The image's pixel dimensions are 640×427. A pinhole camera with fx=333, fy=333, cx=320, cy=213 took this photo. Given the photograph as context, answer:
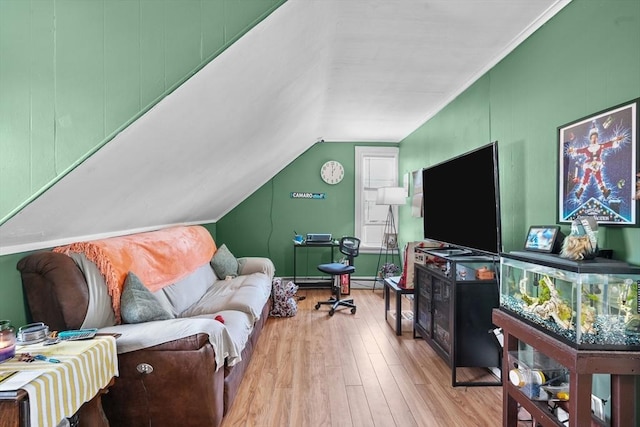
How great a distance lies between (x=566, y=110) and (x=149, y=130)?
2.23 meters

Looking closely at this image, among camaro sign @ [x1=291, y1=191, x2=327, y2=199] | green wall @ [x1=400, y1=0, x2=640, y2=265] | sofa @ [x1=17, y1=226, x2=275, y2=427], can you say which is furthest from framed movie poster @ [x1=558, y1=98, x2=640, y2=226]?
camaro sign @ [x1=291, y1=191, x2=327, y2=199]

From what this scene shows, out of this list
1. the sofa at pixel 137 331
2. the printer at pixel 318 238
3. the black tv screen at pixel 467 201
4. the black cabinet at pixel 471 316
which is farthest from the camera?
the printer at pixel 318 238

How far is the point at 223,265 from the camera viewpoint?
3.91m

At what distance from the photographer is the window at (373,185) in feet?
18.1

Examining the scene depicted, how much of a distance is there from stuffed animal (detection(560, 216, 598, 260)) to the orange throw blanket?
2.41 m

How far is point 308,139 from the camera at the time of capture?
16.1 feet

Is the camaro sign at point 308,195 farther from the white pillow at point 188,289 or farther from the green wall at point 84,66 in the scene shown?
the green wall at point 84,66

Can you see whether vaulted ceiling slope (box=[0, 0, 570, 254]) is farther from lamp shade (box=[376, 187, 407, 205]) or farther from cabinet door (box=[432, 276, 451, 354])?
cabinet door (box=[432, 276, 451, 354])

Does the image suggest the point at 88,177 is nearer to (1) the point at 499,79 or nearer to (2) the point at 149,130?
(2) the point at 149,130

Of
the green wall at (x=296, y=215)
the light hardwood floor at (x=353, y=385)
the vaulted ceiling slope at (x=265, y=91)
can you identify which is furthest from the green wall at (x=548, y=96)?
the green wall at (x=296, y=215)

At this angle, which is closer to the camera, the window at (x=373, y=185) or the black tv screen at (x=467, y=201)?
the black tv screen at (x=467, y=201)

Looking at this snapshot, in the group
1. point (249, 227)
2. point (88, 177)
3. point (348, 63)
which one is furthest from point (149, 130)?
point (249, 227)

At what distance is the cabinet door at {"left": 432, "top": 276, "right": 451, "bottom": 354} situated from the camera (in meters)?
2.56

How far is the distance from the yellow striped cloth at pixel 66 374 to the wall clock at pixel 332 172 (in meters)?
4.22
